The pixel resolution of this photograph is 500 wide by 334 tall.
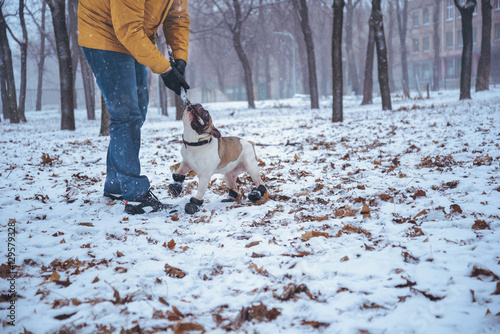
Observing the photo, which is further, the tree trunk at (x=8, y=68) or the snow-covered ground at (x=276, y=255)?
the tree trunk at (x=8, y=68)

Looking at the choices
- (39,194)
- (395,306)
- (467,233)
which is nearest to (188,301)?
(395,306)

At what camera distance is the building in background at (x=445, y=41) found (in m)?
38.3

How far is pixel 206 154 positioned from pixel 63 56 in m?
9.51

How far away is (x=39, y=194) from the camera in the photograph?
401 cm

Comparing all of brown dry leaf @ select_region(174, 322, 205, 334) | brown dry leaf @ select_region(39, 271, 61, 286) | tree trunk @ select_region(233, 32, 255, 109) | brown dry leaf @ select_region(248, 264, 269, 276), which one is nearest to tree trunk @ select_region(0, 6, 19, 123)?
tree trunk @ select_region(233, 32, 255, 109)

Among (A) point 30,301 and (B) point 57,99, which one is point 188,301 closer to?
(A) point 30,301

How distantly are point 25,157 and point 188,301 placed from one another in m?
6.07

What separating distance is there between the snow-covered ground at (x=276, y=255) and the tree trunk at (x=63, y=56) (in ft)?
23.9

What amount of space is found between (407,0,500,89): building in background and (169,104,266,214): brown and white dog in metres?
38.6

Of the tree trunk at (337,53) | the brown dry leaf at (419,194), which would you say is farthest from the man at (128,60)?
the tree trunk at (337,53)

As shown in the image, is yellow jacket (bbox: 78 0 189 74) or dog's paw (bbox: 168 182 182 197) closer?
yellow jacket (bbox: 78 0 189 74)

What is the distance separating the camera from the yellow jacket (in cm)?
301

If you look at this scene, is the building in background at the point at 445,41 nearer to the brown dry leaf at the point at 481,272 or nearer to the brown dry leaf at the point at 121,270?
the brown dry leaf at the point at 481,272

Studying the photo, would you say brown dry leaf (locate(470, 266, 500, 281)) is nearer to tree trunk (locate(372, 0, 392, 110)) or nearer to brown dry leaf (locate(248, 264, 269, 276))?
brown dry leaf (locate(248, 264, 269, 276))
